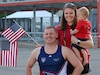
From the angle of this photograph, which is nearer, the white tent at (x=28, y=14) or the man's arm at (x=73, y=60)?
the man's arm at (x=73, y=60)

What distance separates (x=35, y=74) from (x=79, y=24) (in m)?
6.33

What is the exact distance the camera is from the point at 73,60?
3760mm

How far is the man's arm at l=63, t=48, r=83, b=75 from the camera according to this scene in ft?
12.2

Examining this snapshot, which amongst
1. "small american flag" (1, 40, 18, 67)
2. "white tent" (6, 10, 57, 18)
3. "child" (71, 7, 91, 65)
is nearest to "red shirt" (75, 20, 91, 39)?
"child" (71, 7, 91, 65)

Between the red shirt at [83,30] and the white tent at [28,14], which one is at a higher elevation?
the red shirt at [83,30]

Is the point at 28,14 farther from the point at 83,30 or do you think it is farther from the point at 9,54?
the point at 83,30

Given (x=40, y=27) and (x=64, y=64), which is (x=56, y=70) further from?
(x=40, y=27)

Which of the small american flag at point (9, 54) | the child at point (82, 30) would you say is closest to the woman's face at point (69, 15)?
the child at point (82, 30)

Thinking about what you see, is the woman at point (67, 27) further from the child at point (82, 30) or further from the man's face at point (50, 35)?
the man's face at point (50, 35)

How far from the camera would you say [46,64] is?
3701 millimetres

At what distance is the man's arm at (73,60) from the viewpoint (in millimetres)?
3707

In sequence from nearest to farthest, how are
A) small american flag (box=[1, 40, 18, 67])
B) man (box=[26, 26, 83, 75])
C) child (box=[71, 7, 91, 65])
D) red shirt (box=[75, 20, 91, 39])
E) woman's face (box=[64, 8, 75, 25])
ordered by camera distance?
man (box=[26, 26, 83, 75]) < woman's face (box=[64, 8, 75, 25]) < child (box=[71, 7, 91, 65]) < red shirt (box=[75, 20, 91, 39]) < small american flag (box=[1, 40, 18, 67])

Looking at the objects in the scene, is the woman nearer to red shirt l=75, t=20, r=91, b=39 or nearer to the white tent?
red shirt l=75, t=20, r=91, b=39

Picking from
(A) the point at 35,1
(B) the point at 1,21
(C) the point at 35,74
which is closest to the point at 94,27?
(B) the point at 1,21
